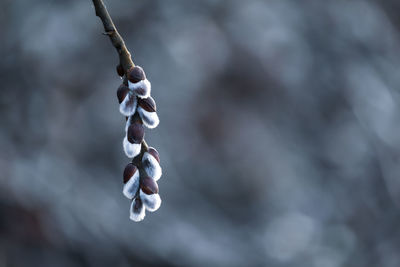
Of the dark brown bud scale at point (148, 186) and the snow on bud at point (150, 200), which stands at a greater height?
the dark brown bud scale at point (148, 186)

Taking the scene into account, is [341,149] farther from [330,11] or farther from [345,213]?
[330,11]

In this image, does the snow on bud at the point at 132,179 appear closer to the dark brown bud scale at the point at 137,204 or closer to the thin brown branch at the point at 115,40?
the dark brown bud scale at the point at 137,204

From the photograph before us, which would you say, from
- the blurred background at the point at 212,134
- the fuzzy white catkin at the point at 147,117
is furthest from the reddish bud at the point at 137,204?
the blurred background at the point at 212,134

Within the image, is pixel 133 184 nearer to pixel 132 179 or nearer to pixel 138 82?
pixel 132 179

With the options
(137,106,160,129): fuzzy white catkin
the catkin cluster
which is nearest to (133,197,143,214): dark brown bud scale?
the catkin cluster

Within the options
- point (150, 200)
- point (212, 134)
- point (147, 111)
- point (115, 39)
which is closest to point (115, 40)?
point (115, 39)

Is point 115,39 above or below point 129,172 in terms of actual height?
above
